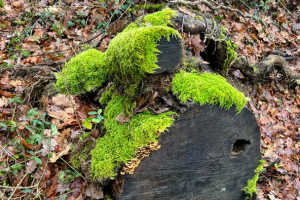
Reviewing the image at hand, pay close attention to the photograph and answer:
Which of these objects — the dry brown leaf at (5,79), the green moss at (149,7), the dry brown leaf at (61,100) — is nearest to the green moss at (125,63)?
the dry brown leaf at (61,100)

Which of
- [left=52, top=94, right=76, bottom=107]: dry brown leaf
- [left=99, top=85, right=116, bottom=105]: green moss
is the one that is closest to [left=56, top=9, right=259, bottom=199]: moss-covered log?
[left=99, top=85, right=116, bottom=105]: green moss

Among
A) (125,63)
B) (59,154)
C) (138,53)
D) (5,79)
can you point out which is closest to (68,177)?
(59,154)

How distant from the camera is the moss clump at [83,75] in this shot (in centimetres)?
297

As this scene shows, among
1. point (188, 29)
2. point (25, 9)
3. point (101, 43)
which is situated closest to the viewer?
point (188, 29)

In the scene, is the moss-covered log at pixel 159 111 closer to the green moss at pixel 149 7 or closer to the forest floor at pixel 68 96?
the forest floor at pixel 68 96

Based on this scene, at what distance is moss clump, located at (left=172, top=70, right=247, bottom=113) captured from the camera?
2.25 metres

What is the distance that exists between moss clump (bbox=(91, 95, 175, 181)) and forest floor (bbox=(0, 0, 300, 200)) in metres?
0.32

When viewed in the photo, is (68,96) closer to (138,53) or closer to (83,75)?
(83,75)

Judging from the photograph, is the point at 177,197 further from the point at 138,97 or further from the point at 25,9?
the point at 25,9

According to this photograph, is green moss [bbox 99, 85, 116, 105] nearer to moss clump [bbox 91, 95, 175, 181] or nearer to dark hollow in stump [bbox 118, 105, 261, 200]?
moss clump [bbox 91, 95, 175, 181]

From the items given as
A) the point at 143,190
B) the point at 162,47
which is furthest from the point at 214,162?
the point at 162,47

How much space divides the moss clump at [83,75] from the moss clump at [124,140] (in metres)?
0.76

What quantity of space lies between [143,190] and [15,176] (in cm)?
142

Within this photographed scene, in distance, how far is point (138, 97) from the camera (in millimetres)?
2342
